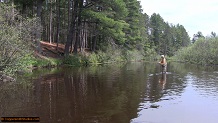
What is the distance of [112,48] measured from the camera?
166ft

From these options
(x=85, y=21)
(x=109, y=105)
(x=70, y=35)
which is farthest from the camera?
(x=70, y=35)

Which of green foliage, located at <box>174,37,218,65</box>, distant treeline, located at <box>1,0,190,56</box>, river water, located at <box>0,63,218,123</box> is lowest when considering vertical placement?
river water, located at <box>0,63,218,123</box>

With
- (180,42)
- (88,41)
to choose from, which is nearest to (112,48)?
(88,41)

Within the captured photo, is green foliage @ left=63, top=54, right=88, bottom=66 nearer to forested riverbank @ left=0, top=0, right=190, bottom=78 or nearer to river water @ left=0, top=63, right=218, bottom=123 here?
forested riverbank @ left=0, top=0, right=190, bottom=78

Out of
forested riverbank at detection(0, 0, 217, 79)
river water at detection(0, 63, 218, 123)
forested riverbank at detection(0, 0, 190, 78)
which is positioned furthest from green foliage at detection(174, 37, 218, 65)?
river water at detection(0, 63, 218, 123)

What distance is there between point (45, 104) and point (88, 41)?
48.4 meters

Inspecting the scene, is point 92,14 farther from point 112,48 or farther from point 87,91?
point 87,91

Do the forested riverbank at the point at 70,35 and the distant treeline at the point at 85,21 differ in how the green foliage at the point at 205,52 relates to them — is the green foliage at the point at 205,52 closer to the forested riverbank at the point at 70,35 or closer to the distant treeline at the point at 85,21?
the forested riverbank at the point at 70,35

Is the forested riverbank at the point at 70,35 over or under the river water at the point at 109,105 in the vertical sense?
over

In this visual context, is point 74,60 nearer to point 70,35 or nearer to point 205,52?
point 70,35

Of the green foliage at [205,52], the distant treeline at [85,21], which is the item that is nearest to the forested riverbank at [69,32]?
the distant treeline at [85,21]

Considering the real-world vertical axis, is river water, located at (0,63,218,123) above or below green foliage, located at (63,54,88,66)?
below

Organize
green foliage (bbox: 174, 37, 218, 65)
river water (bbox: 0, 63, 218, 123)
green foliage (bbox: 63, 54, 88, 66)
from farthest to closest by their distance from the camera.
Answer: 1. green foliage (bbox: 174, 37, 218, 65)
2. green foliage (bbox: 63, 54, 88, 66)
3. river water (bbox: 0, 63, 218, 123)

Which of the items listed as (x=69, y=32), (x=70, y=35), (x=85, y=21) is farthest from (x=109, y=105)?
(x=69, y=32)
